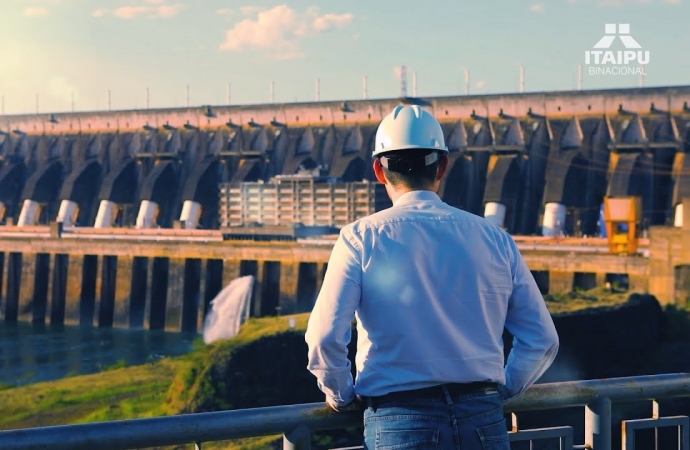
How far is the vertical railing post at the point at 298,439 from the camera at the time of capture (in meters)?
4.80

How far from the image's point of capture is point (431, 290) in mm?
4258

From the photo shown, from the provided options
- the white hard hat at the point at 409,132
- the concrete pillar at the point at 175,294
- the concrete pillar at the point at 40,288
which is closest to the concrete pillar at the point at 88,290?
the concrete pillar at the point at 40,288

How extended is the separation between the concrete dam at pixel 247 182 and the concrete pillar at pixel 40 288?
0.26 feet

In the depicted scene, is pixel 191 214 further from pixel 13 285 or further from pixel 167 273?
pixel 13 285

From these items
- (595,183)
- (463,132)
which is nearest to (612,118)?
(595,183)

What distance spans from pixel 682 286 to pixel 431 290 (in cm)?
3442

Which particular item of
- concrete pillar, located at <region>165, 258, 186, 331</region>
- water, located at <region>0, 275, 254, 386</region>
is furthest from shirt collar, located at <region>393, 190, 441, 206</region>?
concrete pillar, located at <region>165, 258, 186, 331</region>

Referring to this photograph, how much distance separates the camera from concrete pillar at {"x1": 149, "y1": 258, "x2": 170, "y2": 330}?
2124 inches

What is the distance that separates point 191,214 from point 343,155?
10114 mm

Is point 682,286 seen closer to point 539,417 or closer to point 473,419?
point 539,417

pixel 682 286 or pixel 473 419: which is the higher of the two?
pixel 473 419

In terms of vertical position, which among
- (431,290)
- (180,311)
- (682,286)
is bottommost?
(180,311)

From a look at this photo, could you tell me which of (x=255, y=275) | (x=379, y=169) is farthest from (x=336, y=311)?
(x=255, y=275)

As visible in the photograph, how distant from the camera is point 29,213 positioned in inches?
2815
